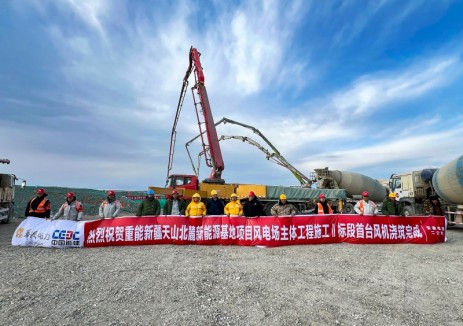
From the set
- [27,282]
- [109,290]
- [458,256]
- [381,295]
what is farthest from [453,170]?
[27,282]

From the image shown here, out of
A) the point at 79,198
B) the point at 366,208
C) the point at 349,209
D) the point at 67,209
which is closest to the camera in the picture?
the point at 67,209

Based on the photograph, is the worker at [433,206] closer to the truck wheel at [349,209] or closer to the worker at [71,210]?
the truck wheel at [349,209]

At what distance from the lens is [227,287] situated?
4.82 m

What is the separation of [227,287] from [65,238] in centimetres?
537

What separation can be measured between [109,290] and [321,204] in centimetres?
754

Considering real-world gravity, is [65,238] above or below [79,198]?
below

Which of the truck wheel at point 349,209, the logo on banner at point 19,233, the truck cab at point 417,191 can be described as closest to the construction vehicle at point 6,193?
the logo on banner at point 19,233

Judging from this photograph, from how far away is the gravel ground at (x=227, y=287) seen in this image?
3.76 metres

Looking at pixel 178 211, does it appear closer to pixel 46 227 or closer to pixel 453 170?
pixel 46 227

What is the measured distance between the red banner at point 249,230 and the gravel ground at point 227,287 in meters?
0.76

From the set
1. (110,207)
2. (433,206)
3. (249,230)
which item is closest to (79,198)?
(110,207)

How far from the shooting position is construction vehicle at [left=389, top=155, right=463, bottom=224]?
1288 centimetres

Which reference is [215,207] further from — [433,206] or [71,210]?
[433,206]

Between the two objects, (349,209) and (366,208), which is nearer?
(366,208)
